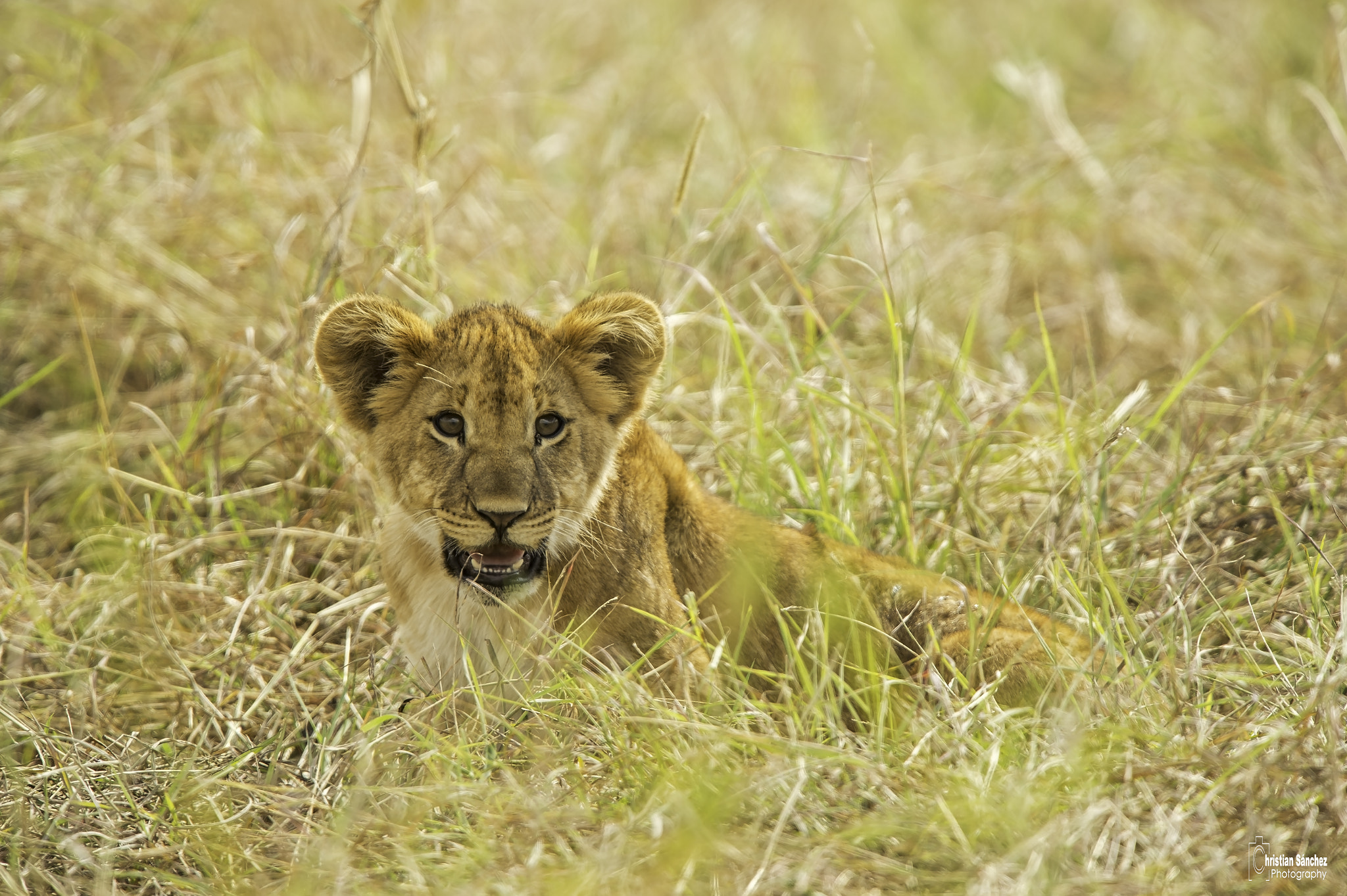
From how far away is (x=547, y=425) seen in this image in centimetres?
407

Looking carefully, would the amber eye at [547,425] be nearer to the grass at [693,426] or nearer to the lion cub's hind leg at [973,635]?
the grass at [693,426]

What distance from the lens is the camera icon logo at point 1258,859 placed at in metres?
3.02

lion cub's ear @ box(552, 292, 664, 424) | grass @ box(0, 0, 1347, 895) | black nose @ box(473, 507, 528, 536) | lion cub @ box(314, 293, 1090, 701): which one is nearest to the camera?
grass @ box(0, 0, 1347, 895)

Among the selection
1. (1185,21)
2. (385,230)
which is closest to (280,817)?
(385,230)

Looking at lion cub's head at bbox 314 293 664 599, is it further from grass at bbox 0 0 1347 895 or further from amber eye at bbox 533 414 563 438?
grass at bbox 0 0 1347 895

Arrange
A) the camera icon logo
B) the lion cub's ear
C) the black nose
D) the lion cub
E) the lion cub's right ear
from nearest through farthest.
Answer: the camera icon logo
the black nose
the lion cub
the lion cub's right ear
the lion cub's ear

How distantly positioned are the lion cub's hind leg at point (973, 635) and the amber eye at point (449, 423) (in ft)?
5.21

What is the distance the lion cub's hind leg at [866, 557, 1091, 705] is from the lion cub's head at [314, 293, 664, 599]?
118 cm

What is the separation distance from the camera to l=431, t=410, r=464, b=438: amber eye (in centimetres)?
397

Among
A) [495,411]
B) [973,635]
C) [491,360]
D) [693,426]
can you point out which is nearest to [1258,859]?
[973,635]

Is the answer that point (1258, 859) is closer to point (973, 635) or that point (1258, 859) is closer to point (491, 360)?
point (973, 635)

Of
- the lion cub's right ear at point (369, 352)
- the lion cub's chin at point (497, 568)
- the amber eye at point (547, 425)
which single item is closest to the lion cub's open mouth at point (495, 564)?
the lion cub's chin at point (497, 568)

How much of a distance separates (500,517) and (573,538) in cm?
39

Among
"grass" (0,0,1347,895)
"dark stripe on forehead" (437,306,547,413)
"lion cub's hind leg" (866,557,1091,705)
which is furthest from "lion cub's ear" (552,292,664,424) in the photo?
"lion cub's hind leg" (866,557,1091,705)
